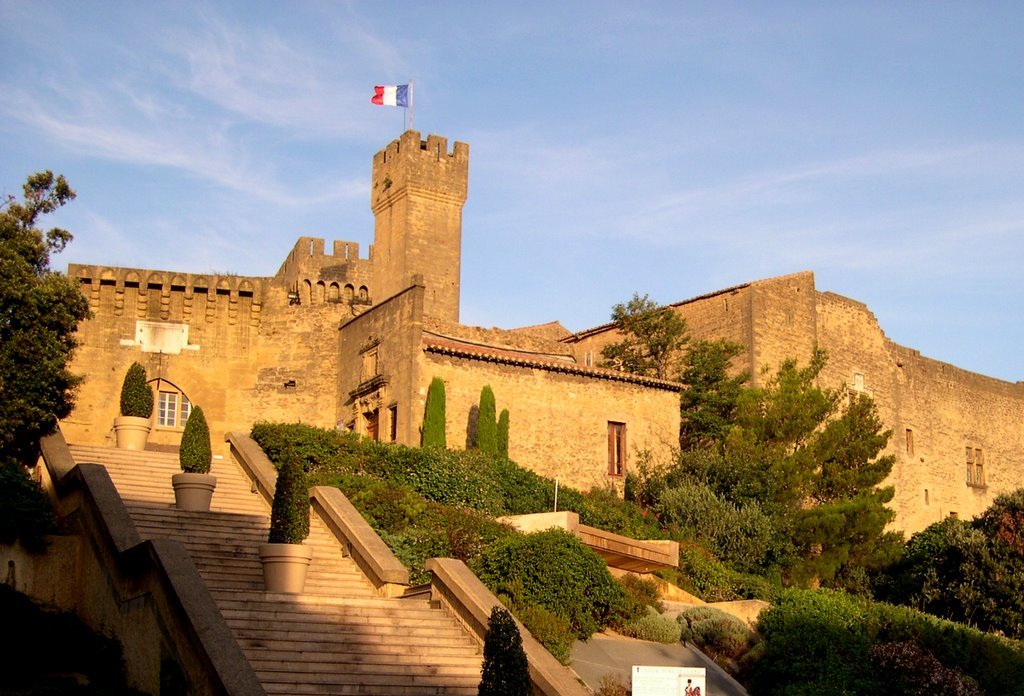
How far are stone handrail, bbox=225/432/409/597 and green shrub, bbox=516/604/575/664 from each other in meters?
1.68

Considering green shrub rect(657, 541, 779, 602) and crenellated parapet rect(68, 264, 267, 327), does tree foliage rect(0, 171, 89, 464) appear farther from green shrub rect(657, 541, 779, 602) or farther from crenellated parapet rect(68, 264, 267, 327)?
green shrub rect(657, 541, 779, 602)

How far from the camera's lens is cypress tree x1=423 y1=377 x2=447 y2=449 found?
2809cm

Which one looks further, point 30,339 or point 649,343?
point 649,343

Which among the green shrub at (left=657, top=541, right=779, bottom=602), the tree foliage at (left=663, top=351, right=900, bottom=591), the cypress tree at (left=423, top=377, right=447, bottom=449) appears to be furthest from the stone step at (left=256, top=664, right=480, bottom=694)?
the tree foliage at (left=663, top=351, right=900, bottom=591)

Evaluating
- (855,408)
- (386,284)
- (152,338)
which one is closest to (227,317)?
(152,338)

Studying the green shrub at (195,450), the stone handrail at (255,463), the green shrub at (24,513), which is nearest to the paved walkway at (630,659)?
the stone handrail at (255,463)

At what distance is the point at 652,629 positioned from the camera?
19547mm

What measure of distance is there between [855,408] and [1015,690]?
46.6 feet

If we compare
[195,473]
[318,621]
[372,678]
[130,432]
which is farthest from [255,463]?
[372,678]

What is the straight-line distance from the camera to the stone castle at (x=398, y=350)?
2972 cm

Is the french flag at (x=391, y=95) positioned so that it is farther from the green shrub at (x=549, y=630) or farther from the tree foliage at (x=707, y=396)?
the green shrub at (x=549, y=630)

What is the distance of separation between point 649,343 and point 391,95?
454 inches

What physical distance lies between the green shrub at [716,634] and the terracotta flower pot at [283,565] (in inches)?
269

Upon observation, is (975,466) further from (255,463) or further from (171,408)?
(255,463)
